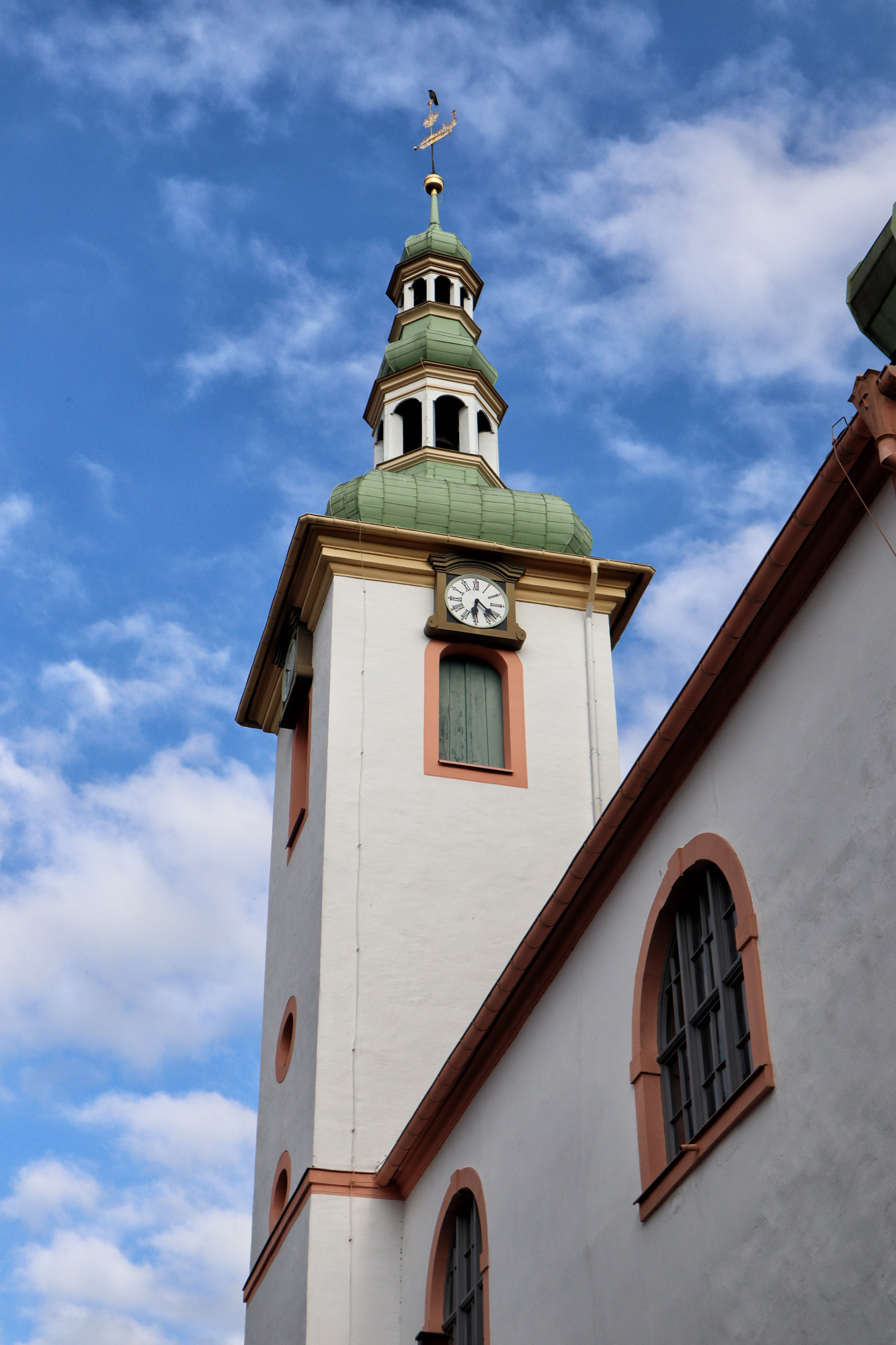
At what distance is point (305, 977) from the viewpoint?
1917cm

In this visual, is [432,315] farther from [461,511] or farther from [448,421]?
[461,511]

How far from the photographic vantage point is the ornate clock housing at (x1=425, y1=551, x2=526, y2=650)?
21.5 meters

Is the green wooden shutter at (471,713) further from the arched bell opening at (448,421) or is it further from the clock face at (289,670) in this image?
the arched bell opening at (448,421)

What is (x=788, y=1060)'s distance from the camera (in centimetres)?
866

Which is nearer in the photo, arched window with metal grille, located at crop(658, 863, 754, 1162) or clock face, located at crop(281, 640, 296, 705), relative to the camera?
arched window with metal grille, located at crop(658, 863, 754, 1162)

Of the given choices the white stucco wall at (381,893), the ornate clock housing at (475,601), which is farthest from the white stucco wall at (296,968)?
the ornate clock housing at (475,601)

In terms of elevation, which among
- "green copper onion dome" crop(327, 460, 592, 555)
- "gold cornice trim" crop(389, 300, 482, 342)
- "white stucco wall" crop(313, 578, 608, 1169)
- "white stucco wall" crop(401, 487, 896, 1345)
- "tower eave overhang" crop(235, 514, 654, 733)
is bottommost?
"white stucco wall" crop(401, 487, 896, 1345)

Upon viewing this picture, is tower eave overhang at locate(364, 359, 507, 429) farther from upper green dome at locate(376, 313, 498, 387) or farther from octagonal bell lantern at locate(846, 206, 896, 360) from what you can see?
octagonal bell lantern at locate(846, 206, 896, 360)

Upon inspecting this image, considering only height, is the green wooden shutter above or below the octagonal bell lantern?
above

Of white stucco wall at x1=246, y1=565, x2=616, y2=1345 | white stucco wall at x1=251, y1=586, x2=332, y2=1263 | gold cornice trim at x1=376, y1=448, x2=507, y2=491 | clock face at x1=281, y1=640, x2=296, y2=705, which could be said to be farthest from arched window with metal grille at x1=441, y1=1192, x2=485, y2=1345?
gold cornice trim at x1=376, y1=448, x2=507, y2=491

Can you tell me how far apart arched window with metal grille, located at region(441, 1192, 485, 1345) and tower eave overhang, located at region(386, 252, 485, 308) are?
19093 millimetres

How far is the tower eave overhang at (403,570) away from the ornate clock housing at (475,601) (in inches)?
6.0

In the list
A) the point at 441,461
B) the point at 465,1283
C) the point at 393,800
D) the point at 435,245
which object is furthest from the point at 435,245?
the point at 465,1283

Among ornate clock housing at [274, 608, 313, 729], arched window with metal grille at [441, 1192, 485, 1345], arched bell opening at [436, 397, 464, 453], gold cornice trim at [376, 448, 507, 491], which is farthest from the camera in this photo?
arched bell opening at [436, 397, 464, 453]
